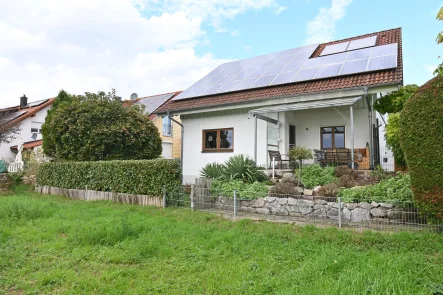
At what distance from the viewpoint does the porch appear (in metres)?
11.2

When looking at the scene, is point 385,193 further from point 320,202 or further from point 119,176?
point 119,176

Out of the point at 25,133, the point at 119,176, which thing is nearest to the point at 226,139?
the point at 119,176

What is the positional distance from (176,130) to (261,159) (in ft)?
50.1

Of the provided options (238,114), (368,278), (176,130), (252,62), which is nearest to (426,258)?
(368,278)

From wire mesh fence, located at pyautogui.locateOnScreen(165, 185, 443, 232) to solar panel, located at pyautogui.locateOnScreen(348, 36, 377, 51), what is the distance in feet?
34.4

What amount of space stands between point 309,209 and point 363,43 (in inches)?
451

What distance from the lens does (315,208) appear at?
22.4ft

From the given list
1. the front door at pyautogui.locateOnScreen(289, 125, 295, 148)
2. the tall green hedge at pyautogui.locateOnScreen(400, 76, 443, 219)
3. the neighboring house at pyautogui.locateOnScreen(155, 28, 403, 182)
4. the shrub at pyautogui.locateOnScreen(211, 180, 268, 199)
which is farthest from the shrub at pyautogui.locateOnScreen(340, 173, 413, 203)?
the front door at pyautogui.locateOnScreen(289, 125, 295, 148)

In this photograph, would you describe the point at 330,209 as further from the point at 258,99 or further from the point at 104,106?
the point at 104,106

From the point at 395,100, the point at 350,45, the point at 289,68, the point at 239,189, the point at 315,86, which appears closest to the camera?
the point at 239,189

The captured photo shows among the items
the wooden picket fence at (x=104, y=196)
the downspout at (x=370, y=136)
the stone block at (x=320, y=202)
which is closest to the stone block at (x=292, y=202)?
the stone block at (x=320, y=202)

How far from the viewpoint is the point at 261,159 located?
13133mm

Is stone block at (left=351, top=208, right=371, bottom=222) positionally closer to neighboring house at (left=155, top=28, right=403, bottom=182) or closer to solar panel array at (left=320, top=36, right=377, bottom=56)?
neighboring house at (left=155, top=28, right=403, bottom=182)

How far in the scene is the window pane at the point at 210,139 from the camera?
14.6m
